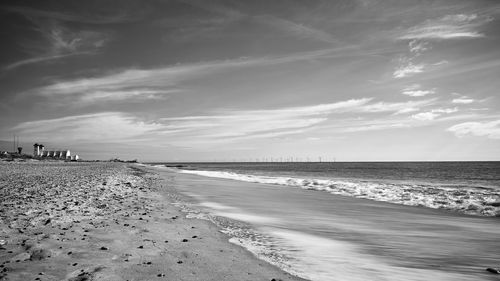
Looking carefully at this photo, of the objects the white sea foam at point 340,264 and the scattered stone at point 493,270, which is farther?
the scattered stone at point 493,270

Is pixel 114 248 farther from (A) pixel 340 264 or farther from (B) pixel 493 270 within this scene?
(B) pixel 493 270

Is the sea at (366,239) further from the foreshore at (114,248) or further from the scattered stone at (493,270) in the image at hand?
the foreshore at (114,248)

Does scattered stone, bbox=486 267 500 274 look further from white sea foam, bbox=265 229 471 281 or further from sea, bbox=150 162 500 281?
white sea foam, bbox=265 229 471 281

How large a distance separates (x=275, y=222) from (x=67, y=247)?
6.58m

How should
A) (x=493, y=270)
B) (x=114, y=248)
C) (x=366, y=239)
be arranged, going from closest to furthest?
(x=493, y=270)
(x=114, y=248)
(x=366, y=239)

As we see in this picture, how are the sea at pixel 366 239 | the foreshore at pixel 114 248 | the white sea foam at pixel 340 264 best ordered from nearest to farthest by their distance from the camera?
the foreshore at pixel 114 248 → the white sea foam at pixel 340 264 → the sea at pixel 366 239

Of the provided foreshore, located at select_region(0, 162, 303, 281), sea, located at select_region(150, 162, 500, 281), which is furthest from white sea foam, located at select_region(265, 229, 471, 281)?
foreshore, located at select_region(0, 162, 303, 281)

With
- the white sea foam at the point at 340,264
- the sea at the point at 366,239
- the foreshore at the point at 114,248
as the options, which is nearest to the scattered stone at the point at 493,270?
the sea at the point at 366,239

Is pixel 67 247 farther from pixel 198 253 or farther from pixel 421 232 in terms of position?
pixel 421 232

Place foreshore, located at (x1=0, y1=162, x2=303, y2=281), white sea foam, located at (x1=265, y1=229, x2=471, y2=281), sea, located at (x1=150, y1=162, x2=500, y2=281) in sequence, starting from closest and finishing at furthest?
foreshore, located at (x1=0, y1=162, x2=303, y2=281) < white sea foam, located at (x1=265, y1=229, x2=471, y2=281) < sea, located at (x1=150, y1=162, x2=500, y2=281)

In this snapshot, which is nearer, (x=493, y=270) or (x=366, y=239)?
(x=493, y=270)

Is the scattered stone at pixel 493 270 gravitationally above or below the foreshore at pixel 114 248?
below

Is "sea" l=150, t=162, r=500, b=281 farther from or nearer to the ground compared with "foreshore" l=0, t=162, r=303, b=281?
nearer to the ground

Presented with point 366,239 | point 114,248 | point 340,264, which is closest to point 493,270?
point 366,239
